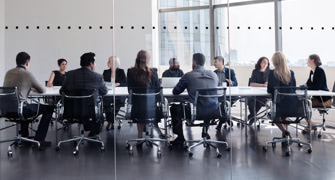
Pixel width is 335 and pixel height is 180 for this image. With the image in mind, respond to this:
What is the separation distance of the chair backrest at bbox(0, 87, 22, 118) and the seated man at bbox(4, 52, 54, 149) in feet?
0.16

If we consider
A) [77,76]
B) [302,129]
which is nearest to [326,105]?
[302,129]

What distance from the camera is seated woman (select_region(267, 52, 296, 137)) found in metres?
3.56

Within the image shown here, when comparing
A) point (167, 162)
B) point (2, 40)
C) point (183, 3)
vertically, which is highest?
point (183, 3)

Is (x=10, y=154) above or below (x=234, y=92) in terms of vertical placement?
below

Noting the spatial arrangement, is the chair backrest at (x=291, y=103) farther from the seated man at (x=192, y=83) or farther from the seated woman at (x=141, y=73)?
the seated woman at (x=141, y=73)

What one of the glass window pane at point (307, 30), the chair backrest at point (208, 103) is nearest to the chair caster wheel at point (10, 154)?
the chair backrest at point (208, 103)

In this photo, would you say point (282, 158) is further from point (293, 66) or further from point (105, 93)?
point (105, 93)

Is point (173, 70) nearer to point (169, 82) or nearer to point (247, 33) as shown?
point (169, 82)

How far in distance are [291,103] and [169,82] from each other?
4.91ft

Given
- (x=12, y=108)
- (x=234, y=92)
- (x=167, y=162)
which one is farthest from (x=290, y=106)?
(x=12, y=108)

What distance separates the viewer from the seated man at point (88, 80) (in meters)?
3.32

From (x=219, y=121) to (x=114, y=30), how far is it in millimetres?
1525

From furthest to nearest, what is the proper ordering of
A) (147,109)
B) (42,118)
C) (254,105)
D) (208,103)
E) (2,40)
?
(208,103) < (254,105) < (147,109) < (42,118) < (2,40)

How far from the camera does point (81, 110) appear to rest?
141 inches
